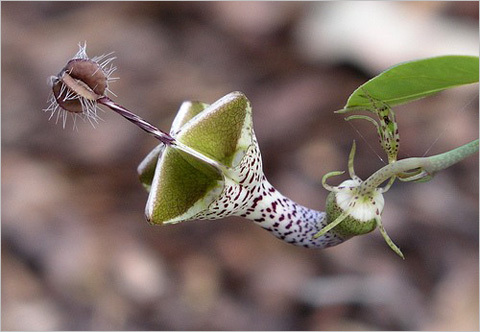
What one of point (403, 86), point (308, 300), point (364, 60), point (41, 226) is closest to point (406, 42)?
point (364, 60)

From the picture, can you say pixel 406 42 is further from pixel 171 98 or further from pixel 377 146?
pixel 171 98

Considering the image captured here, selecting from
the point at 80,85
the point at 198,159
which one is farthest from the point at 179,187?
the point at 80,85

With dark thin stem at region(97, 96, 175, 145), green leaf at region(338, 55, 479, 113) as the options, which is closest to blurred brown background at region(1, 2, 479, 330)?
green leaf at region(338, 55, 479, 113)

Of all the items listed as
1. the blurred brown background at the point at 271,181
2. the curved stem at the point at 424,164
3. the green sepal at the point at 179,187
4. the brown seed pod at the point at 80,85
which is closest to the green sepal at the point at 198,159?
the green sepal at the point at 179,187

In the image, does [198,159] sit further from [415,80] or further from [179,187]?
[415,80]

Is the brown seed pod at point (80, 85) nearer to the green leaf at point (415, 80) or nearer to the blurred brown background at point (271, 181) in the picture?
the green leaf at point (415, 80)
